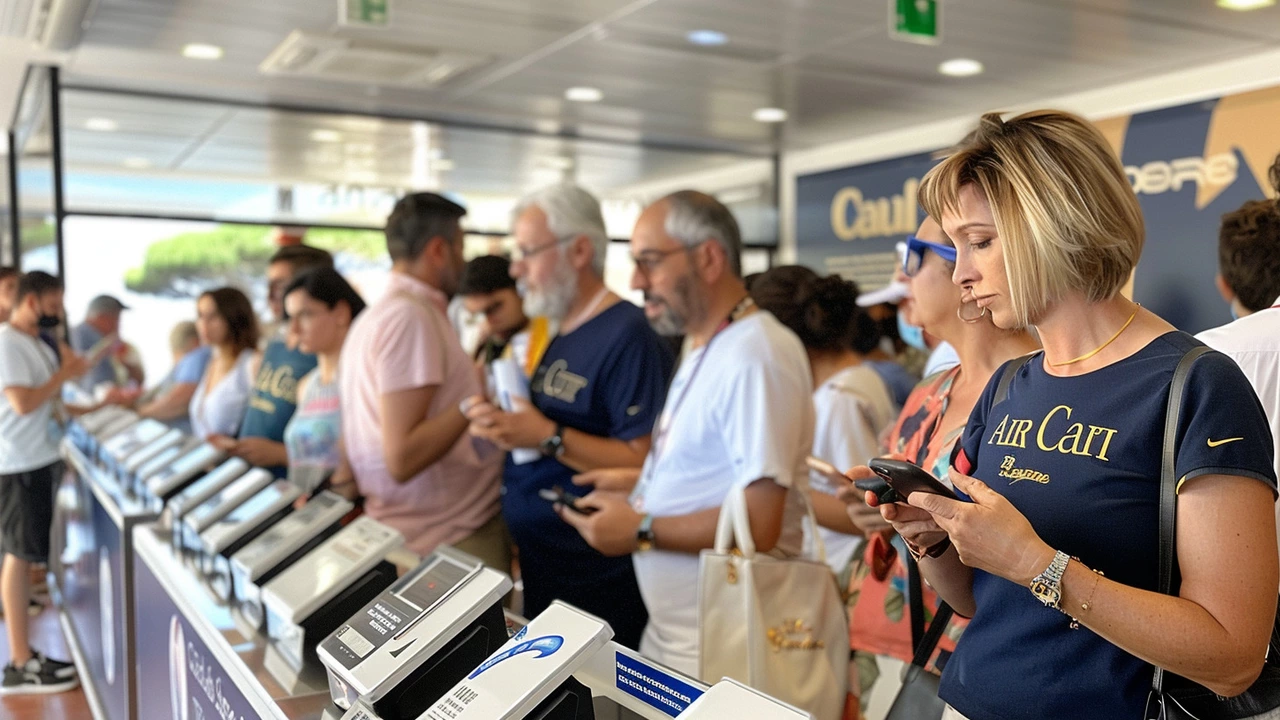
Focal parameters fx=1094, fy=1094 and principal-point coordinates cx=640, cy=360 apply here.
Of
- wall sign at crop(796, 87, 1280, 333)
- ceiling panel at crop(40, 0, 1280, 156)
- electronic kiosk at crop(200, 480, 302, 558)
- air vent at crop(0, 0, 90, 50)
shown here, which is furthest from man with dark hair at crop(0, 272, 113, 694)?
wall sign at crop(796, 87, 1280, 333)

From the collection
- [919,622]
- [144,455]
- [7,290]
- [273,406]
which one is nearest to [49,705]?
[144,455]

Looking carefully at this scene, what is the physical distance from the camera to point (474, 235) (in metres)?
8.51

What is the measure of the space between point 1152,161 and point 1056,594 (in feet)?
20.8

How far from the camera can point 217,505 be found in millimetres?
2469

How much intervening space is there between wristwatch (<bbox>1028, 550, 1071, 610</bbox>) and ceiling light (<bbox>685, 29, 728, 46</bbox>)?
4877 mm

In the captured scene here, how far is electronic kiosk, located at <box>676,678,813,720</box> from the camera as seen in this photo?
38.3 inches

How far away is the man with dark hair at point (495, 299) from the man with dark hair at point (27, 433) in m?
1.83

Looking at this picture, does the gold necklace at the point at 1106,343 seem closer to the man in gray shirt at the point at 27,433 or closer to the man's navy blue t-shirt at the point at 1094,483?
the man's navy blue t-shirt at the point at 1094,483

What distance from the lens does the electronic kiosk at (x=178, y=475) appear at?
2.91 m

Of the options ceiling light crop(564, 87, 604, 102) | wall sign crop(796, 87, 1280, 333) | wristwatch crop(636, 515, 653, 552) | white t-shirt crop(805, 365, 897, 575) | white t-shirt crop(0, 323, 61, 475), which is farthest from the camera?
ceiling light crop(564, 87, 604, 102)

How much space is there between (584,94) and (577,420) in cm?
486

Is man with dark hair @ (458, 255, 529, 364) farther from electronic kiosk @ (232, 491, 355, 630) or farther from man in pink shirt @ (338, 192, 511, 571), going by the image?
electronic kiosk @ (232, 491, 355, 630)

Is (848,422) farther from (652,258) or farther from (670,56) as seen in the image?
(670,56)

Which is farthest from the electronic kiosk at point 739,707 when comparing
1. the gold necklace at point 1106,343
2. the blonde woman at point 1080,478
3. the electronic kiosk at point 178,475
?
the electronic kiosk at point 178,475
